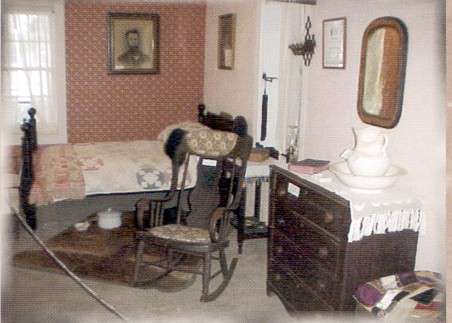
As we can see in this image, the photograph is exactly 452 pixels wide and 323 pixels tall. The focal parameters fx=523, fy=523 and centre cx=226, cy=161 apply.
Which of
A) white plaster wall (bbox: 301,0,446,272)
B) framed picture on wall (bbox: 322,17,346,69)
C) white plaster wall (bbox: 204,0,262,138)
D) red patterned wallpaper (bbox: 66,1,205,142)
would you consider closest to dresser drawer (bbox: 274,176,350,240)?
white plaster wall (bbox: 301,0,446,272)

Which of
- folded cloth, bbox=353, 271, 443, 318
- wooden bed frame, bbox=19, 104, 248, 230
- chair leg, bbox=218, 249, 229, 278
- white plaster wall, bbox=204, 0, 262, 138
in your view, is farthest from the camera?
white plaster wall, bbox=204, 0, 262, 138

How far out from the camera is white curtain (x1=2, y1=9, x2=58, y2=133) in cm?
86

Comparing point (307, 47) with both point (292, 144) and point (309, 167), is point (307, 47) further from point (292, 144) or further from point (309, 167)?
point (309, 167)

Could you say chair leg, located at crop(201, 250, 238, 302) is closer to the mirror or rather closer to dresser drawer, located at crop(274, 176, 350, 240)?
dresser drawer, located at crop(274, 176, 350, 240)

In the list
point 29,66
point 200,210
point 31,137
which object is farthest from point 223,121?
point 29,66

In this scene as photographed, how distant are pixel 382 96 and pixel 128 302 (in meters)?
1.08

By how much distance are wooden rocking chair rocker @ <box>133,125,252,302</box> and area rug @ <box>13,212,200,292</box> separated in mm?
54

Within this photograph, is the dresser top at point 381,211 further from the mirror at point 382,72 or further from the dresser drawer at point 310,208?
the mirror at point 382,72

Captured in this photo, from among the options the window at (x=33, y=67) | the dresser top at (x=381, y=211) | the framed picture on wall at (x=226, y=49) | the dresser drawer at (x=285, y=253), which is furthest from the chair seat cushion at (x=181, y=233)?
the framed picture on wall at (x=226, y=49)

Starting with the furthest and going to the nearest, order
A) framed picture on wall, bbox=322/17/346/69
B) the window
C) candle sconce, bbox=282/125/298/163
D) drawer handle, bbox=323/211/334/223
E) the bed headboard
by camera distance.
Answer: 1. the bed headboard
2. candle sconce, bbox=282/125/298/163
3. framed picture on wall, bbox=322/17/346/69
4. drawer handle, bbox=323/211/334/223
5. the window

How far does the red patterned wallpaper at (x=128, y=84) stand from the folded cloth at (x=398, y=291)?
934mm

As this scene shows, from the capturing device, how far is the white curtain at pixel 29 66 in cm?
86

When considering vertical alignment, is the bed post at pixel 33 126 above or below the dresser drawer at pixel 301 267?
above

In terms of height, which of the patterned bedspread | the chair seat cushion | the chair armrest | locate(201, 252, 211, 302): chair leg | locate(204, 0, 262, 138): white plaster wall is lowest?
locate(201, 252, 211, 302): chair leg
